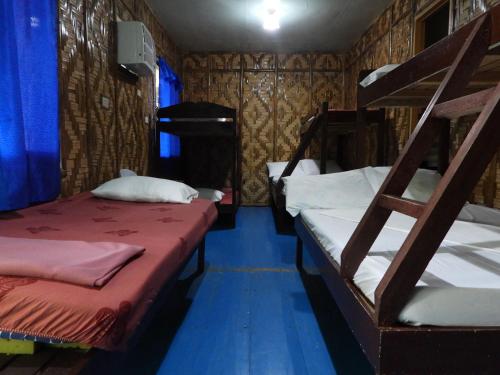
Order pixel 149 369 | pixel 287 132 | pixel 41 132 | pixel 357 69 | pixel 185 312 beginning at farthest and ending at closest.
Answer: pixel 287 132
pixel 357 69
pixel 41 132
pixel 185 312
pixel 149 369

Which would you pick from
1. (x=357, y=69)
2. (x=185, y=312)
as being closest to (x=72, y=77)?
(x=185, y=312)

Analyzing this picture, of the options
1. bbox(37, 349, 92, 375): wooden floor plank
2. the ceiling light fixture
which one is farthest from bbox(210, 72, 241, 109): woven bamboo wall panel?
bbox(37, 349, 92, 375): wooden floor plank

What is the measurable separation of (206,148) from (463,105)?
453cm

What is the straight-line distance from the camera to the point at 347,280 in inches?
39.4

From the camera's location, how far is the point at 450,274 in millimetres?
890

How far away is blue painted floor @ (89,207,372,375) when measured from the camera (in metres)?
1.25

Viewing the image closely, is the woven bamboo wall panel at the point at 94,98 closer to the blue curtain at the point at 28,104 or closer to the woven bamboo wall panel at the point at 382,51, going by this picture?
the blue curtain at the point at 28,104

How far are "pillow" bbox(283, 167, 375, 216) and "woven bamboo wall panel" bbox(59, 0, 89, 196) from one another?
1.54 m

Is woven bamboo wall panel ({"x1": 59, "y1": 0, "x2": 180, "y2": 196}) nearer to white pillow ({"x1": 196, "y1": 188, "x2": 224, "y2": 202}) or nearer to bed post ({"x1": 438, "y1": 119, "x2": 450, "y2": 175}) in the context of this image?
white pillow ({"x1": 196, "y1": 188, "x2": 224, "y2": 202})

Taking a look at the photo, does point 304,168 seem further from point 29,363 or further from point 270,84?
point 29,363

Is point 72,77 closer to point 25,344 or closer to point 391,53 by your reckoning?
point 25,344

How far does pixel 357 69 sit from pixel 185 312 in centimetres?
424

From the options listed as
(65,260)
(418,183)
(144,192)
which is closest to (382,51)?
(418,183)

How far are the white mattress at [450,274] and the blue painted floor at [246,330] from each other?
1.45 ft
